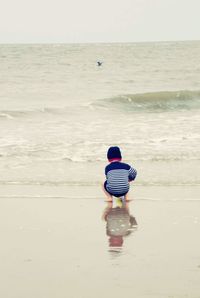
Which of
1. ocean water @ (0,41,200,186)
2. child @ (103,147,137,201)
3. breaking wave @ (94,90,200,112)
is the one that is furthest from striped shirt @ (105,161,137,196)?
breaking wave @ (94,90,200,112)

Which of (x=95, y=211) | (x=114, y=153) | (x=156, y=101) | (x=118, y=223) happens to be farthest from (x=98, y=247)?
(x=156, y=101)

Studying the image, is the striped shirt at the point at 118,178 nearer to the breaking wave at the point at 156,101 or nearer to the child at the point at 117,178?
the child at the point at 117,178

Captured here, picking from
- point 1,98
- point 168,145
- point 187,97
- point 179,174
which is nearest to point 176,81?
point 187,97

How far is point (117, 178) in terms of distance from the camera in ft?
25.7

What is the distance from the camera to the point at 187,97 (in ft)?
87.6

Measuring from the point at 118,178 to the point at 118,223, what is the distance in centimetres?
113

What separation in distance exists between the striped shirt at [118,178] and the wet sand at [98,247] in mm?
190

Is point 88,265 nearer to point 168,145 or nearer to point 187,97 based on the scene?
point 168,145

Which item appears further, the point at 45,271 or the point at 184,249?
the point at 184,249

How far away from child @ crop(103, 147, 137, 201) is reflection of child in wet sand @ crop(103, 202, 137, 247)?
6.3 inches

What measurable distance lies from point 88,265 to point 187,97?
22.0 metres

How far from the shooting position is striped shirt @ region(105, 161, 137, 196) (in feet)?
25.5

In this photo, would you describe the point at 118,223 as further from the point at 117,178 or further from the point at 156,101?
the point at 156,101

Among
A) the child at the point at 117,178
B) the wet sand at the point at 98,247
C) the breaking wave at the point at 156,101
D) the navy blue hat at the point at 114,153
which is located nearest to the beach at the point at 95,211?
the wet sand at the point at 98,247
